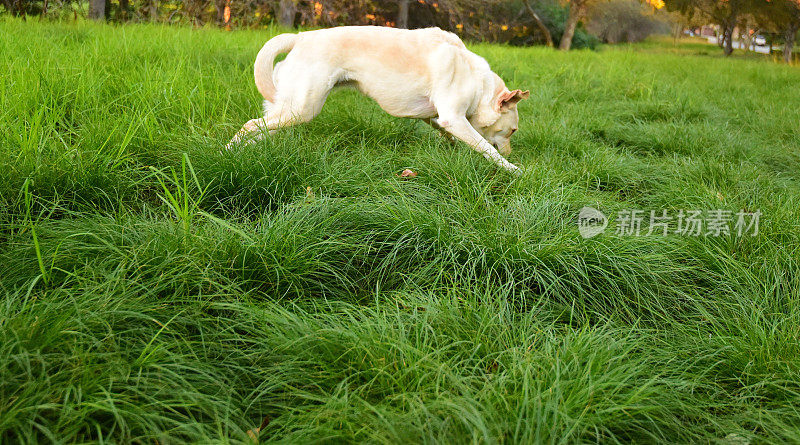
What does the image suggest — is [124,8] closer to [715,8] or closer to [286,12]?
[286,12]

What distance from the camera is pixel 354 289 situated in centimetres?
247

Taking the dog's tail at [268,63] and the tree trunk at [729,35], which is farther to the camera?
the tree trunk at [729,35]

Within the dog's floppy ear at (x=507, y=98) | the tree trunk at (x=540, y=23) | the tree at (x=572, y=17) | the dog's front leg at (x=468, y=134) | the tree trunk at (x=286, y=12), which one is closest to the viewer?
the dog's front leg at (x=468, y=134)

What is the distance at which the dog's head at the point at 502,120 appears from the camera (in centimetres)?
397

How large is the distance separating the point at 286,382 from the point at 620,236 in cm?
172

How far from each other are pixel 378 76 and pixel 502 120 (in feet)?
3.11

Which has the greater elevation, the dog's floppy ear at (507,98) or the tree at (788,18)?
the tree at (788,18)

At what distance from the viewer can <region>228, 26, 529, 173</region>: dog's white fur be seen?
12.0 ft

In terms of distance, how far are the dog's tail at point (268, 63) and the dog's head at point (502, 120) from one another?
1.44 m

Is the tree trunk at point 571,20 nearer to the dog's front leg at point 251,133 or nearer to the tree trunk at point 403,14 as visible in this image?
the tree trunk at point 403,14

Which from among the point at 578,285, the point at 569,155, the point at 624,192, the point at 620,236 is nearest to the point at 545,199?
the point at 620,236

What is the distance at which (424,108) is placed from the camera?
156 inches

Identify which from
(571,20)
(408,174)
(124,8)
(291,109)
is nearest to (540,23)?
(571,20)

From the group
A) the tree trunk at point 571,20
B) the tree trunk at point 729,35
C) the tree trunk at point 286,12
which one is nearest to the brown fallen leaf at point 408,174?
the tree trunk at point 286,12
